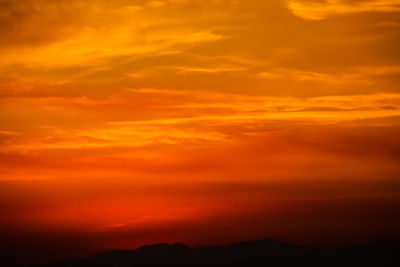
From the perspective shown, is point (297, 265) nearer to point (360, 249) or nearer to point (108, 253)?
point (360, 249)

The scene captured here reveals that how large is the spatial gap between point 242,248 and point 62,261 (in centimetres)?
3142

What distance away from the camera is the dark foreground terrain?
125 meters

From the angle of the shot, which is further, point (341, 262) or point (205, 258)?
point (205, 258)

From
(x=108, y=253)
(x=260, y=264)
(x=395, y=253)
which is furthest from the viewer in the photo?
(x=108, y=253)

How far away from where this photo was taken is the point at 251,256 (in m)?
134

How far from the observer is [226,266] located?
443 ft

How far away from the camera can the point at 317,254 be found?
130875 millimetres

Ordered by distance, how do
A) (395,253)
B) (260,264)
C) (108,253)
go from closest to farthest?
(395,253) < (260,264) < (108,253)

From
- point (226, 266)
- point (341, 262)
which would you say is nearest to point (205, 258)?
point (226, 266)

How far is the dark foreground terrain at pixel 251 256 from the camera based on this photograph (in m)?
125

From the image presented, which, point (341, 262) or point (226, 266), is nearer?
point (341, 262)

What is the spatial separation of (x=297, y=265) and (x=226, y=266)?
1292 centimetres

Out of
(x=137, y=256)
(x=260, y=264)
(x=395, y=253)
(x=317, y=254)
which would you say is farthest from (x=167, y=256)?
(x=395, y=253)

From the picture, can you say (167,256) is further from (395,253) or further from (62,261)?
(395,253)
